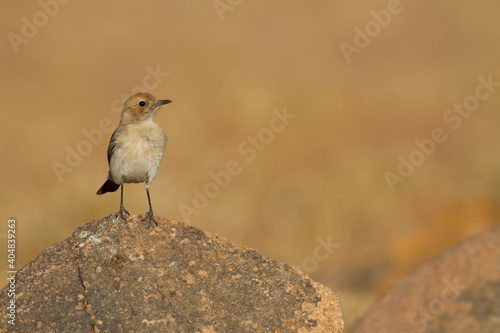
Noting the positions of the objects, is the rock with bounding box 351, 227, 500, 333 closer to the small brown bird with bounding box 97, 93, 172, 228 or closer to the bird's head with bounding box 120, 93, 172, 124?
the small brown bird with bounding box 97, 93, 172, 228

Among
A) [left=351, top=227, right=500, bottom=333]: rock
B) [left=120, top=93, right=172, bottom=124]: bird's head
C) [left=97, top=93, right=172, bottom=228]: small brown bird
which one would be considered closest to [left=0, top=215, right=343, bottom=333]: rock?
[left=97, top=93, right=172, bottom=228]: small brown bird

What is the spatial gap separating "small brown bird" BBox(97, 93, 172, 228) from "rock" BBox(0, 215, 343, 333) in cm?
71

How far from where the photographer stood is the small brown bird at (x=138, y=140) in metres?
7.24

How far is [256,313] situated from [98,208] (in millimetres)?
6516

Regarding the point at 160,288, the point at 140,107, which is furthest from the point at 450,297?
the point at 140,107

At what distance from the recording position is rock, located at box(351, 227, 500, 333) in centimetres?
407

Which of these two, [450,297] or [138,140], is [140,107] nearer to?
[138,140]

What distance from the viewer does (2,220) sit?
12469 mm

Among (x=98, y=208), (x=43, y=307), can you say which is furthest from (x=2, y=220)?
(x=43, y=307)

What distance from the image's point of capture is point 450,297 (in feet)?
13.8

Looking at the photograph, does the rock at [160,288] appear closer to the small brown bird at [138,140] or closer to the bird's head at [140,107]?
the small brown bird at [138,140]

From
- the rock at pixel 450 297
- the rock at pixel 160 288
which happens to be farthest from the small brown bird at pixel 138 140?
the rock at pixel 450 297

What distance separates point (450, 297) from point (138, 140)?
3.91 meters

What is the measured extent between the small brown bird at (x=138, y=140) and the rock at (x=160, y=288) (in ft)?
2.33
